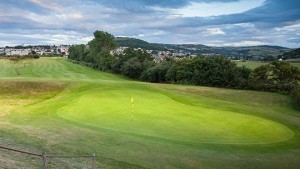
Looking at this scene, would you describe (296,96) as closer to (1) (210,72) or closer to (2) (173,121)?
(2) (173,121)

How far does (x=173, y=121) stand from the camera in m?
20.8

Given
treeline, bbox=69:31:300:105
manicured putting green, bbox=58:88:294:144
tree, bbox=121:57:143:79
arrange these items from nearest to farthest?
manicured putting green, bbox=58:88:294:144 < treeline, bbox=69:31:300:105 < tree, bbox=121:57:143:79

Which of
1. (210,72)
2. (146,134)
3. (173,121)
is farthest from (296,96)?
(210,72)

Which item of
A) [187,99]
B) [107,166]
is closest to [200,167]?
[107,166]

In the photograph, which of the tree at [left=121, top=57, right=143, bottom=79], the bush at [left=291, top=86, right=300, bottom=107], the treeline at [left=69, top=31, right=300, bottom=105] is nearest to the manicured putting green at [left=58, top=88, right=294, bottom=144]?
the bush at [left=291, top=86, right=300, bottom=107]

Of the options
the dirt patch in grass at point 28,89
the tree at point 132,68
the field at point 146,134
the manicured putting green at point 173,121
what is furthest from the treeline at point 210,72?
the dirt patch in grass at point 28,89

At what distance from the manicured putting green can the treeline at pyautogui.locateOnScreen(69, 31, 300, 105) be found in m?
16.3

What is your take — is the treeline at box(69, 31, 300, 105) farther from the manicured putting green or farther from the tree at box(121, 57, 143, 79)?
the manicured putting green

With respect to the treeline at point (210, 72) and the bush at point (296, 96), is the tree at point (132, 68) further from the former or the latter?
the bush at point (296, 96)

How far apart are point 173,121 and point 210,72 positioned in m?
39.4

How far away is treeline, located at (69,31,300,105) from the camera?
4647cm

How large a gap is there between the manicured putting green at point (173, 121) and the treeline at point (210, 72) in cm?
1627

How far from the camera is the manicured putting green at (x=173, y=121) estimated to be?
18.2 m

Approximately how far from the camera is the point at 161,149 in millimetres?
15531
